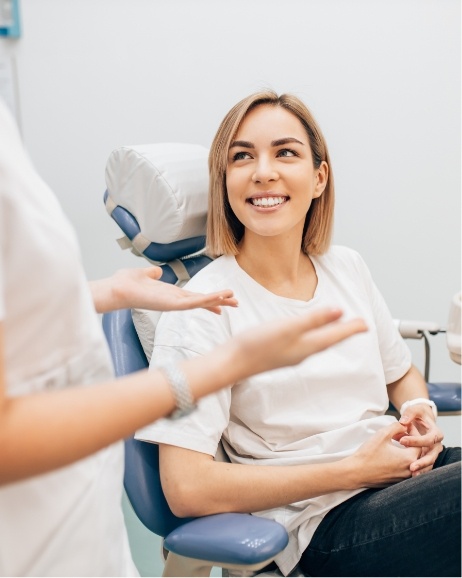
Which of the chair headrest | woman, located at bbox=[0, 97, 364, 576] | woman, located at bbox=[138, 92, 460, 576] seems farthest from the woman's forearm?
woman, located at bbox=[0, 97, 364, 576]

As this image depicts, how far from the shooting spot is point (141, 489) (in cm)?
134

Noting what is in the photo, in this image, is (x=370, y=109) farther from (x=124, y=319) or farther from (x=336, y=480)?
(x=336, y=480)

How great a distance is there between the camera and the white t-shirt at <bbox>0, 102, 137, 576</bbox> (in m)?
0.69

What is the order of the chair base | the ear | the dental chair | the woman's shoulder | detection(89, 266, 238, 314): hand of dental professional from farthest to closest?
the ear
the woman's shoulder
the dental chair
the chair base
detection(89, 266, 238, 314): hand of dental professional

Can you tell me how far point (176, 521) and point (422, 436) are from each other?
496mm

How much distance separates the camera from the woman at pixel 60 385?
2.09 ft

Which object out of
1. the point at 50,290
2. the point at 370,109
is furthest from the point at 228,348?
the point at 370,109

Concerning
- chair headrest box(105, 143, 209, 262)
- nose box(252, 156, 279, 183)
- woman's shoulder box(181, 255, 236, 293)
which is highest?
nose box(252, 156, 279, 183)

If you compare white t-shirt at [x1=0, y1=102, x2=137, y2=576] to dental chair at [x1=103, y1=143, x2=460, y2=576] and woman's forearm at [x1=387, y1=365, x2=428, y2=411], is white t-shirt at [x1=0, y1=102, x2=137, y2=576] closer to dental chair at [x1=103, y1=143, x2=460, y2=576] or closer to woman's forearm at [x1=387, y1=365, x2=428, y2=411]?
dental chair at [x1=103, y1=143, x2=460, y2=576]

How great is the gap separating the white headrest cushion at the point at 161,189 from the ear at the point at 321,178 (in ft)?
0.79

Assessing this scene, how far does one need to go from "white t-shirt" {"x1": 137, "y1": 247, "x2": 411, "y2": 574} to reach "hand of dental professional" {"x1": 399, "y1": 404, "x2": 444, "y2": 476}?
46mm

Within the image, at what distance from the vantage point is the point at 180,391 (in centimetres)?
68

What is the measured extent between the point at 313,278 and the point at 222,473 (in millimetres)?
514

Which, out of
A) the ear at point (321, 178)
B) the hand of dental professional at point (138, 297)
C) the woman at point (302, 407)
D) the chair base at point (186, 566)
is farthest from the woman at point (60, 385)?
the ear at point (321, 178)
